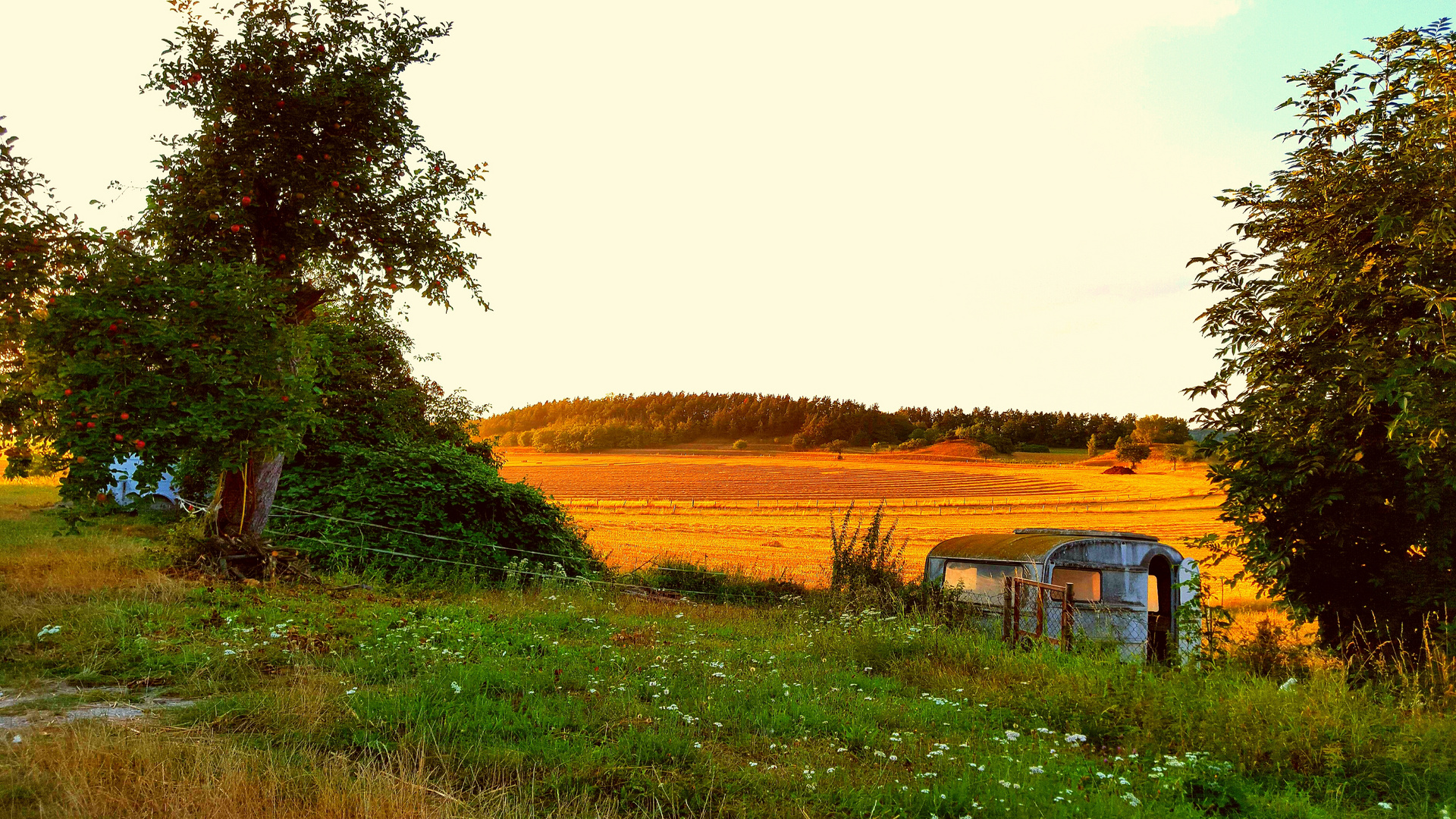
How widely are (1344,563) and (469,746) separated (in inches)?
476

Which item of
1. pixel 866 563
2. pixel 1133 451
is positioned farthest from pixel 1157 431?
pixel 866 563

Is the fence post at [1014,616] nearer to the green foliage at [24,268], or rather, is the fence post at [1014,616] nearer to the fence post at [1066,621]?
the fence post at [1066,621]

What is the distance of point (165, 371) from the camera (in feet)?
35.6

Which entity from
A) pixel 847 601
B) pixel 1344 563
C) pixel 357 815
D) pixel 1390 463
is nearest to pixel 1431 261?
pixel 1390 463

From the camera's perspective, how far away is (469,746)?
5422 mm

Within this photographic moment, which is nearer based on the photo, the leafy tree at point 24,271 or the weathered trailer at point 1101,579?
the leafy tree at point 24,271

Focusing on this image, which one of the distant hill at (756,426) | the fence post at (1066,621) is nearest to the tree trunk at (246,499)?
the fence post at (1066,621)

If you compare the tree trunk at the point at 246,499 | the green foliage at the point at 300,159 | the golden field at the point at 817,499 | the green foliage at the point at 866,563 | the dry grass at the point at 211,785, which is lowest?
the golden field at the point at 817,499

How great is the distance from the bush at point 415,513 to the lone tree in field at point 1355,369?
41.9 feet

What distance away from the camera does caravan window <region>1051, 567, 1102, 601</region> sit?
572 inches

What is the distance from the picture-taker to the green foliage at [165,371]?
1010 centimetres

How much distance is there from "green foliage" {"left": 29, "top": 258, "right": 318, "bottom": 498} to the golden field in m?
19.1

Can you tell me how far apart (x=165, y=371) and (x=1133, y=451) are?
92.7 meters

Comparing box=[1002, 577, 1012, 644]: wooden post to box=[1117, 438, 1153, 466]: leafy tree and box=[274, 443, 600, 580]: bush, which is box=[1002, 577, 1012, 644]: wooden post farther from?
box=[1117, 438, 1153, 466]: leafy tree
